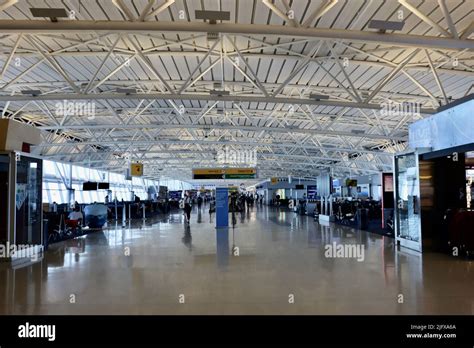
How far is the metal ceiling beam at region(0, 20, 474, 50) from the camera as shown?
350 inches

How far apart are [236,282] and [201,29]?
5.85 metres

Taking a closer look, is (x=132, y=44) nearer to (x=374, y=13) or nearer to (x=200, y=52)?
(x=200, y=52)

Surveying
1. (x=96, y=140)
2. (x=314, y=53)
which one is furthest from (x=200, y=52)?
(x=96, y=140)

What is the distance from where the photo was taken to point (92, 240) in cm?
1484

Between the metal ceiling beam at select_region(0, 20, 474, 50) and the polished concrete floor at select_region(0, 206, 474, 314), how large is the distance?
18.3 feet

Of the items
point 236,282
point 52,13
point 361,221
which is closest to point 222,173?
point 361,221

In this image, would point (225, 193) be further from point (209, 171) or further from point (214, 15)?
point (214, 15)

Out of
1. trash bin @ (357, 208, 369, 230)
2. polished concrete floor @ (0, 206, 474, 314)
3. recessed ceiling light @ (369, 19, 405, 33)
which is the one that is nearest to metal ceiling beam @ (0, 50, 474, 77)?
recessed ceiling light @ (369, 19, 405, 33)

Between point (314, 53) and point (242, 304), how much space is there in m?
10.4

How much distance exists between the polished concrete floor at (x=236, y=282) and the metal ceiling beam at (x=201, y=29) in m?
5.57

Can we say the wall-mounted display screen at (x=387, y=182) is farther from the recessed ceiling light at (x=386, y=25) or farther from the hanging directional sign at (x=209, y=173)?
the recessed ceiling light at (x=386, y=25)

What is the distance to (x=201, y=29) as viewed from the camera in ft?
29.6
